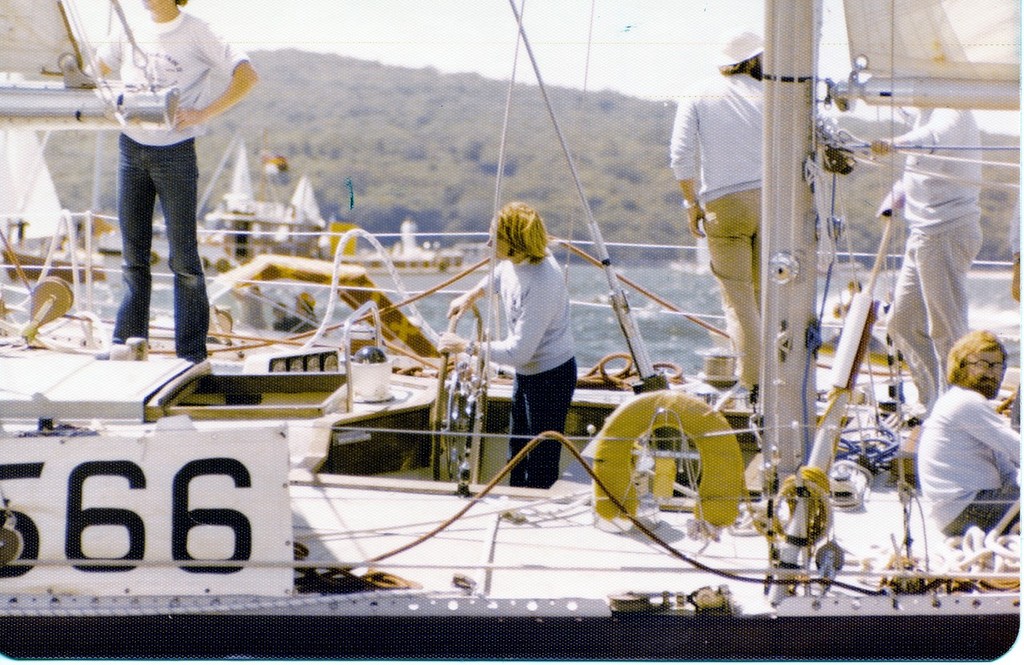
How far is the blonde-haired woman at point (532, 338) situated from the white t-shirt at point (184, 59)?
4.98 feet

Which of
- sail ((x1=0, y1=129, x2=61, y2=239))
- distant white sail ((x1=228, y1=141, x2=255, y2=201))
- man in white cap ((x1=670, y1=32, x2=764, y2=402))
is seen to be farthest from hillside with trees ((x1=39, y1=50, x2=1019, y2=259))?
man in white cap ((x1=670, y1=32, x2=764, y2=402))

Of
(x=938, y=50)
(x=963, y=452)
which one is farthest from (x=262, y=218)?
(x=963, y=452)

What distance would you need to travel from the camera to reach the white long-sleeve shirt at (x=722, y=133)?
5266 millimetres

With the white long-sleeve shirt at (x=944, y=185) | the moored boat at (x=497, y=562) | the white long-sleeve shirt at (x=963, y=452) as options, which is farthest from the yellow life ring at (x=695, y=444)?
the white long-sleeve shirt at (x=944, y=185)

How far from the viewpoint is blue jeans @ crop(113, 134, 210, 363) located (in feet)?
17.5

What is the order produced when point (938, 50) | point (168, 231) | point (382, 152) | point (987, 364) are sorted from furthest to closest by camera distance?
point (382, 152) < point (168, 231) < point (938, 50) < point (987, 364)

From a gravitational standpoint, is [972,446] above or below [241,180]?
below

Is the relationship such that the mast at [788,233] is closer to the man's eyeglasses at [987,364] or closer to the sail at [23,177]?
the man's eyeglasses at [987,364]

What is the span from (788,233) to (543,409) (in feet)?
4.10

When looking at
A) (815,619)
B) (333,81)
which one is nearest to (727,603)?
(815,619)

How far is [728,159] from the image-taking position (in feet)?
17.4

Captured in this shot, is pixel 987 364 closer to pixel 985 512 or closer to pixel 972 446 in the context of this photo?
pixel 972 446

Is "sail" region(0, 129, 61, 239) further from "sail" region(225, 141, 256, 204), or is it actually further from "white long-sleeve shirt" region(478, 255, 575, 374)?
"sail" region(225, 141, 256, 204)

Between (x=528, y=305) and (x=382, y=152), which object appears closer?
(x=528, y=305)
